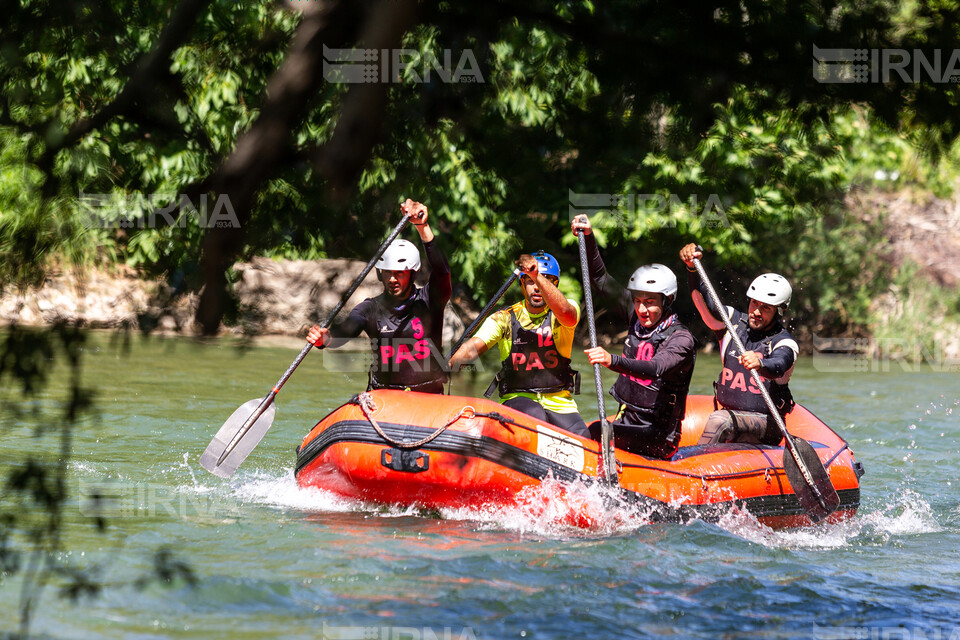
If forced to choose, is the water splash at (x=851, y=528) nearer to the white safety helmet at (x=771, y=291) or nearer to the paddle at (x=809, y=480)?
the paddle at (x=809, y=480)

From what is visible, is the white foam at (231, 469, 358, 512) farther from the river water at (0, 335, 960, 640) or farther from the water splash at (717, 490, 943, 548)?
the water splash at (717, 490, 943, 548)

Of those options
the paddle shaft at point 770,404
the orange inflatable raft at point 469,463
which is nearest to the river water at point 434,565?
the orange inflatable raft at point 469,463

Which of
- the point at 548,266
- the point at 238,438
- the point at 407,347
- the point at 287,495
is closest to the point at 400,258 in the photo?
the point at 407,347

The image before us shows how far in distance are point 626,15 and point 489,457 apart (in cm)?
317

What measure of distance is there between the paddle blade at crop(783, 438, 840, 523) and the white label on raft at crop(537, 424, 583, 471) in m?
1.41

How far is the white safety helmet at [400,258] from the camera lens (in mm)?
6270

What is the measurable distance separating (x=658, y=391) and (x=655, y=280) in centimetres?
66

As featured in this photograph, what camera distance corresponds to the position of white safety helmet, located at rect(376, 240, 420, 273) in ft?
20.6

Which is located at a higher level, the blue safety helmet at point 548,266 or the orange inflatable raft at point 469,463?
the blue safety helmet at point 548,266

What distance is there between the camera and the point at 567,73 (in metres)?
3.34

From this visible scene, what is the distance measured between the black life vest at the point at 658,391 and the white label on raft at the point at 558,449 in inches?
21.3

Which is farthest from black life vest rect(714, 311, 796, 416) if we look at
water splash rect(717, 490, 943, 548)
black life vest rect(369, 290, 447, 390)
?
black life vest rect(369, 290, 447, 390)

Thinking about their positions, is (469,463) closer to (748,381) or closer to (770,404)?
(770,404)

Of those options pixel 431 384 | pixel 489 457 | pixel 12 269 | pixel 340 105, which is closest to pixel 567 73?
pixel 340 105
